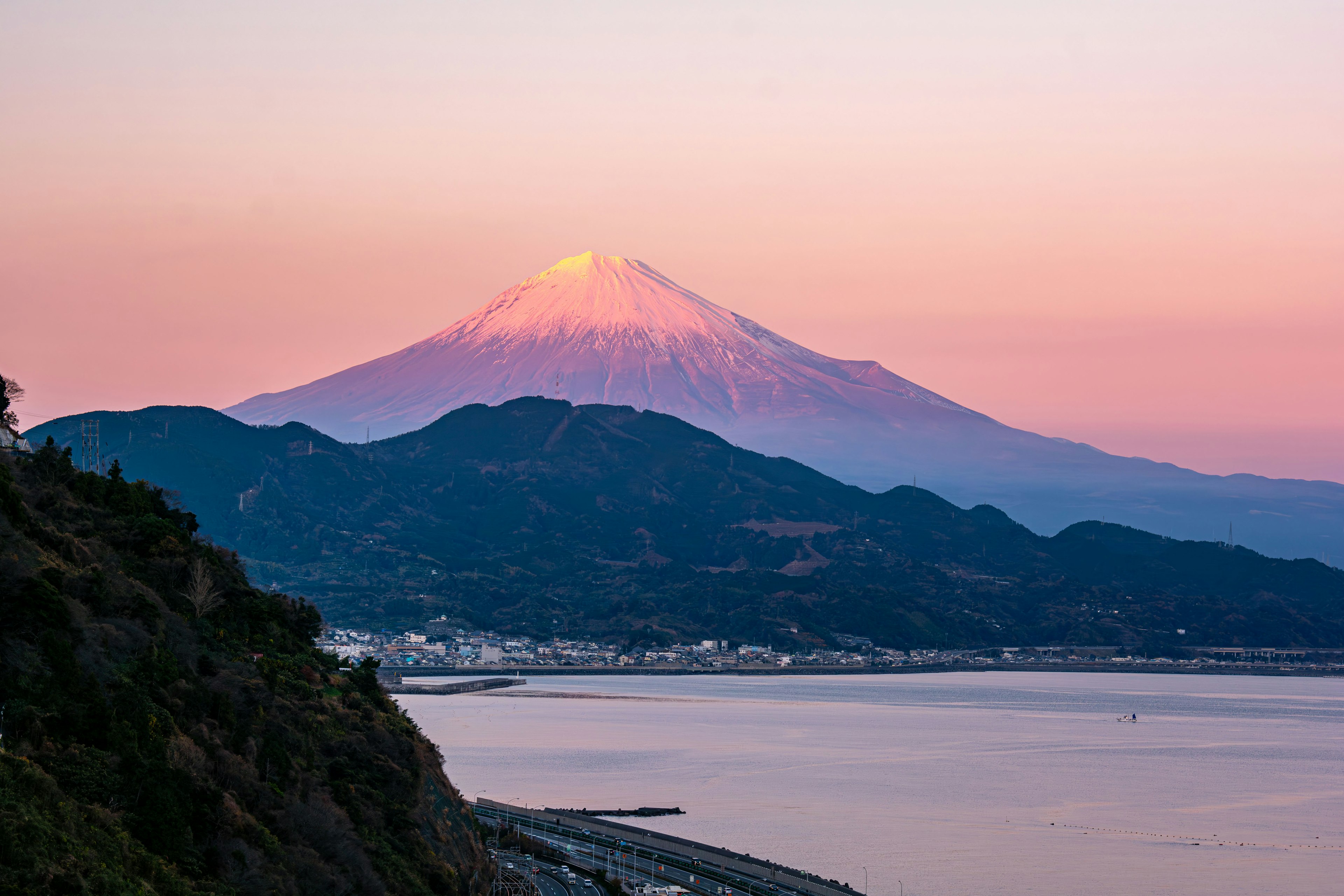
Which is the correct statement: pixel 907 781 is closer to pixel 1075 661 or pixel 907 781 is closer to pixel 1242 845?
pixel 1242 845

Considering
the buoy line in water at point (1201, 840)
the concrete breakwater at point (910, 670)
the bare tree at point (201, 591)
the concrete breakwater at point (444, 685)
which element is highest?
the bare tree at point (201, 591)

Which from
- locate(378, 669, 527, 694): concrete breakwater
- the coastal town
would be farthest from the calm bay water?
the coastal town

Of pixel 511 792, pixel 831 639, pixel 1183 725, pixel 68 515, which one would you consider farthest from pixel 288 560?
pixel 68 515

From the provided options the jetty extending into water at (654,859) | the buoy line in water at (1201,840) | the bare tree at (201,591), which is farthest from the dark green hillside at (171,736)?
the buoy line in water at (1201,840)

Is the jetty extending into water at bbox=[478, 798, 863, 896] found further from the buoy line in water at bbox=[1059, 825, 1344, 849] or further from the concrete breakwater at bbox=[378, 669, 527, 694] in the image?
the concrete breakwater at bbox=[378, 669, 527, 694]

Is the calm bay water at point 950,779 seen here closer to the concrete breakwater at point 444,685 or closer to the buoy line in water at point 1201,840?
the buoy line in water at point 1201,840

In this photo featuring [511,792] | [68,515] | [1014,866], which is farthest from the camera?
[511,792]
